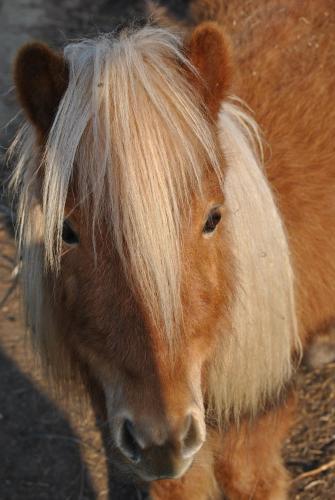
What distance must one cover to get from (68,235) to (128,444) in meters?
0.56

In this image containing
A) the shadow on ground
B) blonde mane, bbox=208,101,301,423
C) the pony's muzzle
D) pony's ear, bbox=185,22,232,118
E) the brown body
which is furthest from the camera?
the shadow on ground

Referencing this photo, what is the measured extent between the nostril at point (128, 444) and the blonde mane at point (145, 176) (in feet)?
0.80

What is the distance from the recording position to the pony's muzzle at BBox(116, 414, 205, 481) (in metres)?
1.75

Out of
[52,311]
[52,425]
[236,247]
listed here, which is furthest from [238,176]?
[52,425]

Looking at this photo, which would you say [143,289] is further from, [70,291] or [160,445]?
[160,445]

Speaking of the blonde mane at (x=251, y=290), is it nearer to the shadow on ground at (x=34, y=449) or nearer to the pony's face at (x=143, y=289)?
the pony's face at (x=143, y=289)

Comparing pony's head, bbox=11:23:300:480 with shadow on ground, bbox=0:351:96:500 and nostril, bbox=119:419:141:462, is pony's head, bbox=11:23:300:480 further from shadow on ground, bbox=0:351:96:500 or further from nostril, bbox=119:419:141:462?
Answer: shadow on ground, bbox=0:351:96:500

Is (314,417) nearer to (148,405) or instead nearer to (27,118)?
(148,405)

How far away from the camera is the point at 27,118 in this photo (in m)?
2.11

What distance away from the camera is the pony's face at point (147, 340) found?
5.86 feet

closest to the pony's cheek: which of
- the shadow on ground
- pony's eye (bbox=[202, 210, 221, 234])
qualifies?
pony's eye (bbox=[202, 210, 221, 234])

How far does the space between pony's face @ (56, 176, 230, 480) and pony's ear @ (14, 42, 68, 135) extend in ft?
1.05

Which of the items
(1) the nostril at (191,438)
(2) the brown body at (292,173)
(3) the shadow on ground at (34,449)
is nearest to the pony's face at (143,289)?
(1) the nostril at (191,438)

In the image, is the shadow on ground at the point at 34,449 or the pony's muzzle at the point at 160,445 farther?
the shadow on ground at the point at 34,449
